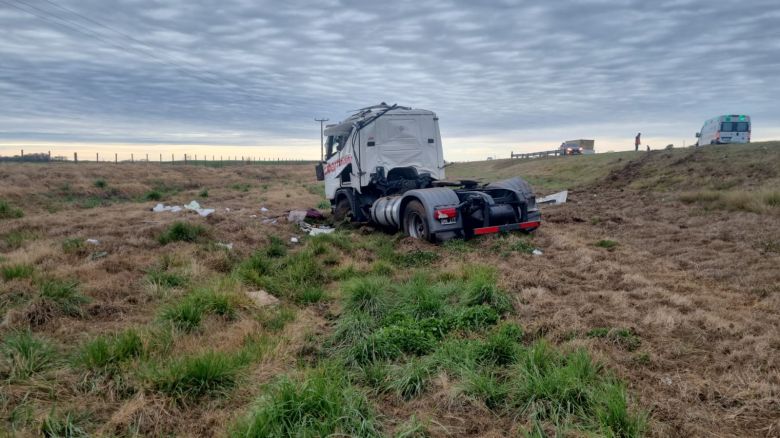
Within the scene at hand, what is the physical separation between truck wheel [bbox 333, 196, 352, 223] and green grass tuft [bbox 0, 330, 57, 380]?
9109 mm

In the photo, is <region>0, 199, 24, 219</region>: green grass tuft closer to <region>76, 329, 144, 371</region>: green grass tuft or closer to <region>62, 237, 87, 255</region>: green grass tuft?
<region>62, 237, 87, 255</region>: green grass tuft

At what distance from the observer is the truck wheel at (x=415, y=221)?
9781 mm

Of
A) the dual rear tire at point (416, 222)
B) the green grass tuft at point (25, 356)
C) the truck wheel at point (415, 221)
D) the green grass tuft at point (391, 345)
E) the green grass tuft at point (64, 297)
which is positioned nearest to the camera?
the green grass tuft at point (25, 356)

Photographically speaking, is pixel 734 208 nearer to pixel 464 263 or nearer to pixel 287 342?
pixel 464 263

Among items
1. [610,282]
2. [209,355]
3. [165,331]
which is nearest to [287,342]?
[209,355]

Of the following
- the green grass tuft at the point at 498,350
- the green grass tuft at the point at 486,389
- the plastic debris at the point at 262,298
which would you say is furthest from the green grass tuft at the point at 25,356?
the green grass tuft at the point at 498,350

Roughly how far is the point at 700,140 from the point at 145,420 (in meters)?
40.9

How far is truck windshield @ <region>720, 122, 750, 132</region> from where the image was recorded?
31.8 m

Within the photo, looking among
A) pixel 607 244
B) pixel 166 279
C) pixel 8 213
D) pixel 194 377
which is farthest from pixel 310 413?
pixel 8 213

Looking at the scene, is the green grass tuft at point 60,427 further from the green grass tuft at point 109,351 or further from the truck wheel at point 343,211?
the truck wheel at point 343,211

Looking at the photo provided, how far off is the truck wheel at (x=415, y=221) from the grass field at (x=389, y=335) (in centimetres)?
39

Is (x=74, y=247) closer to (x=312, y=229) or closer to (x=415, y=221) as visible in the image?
(x=312, y=229)

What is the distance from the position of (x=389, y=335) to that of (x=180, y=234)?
6.46 meters

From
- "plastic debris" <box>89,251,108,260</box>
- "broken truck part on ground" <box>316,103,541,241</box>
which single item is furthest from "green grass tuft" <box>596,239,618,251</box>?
"plastic debris" <box>89,251,108,260</box>
